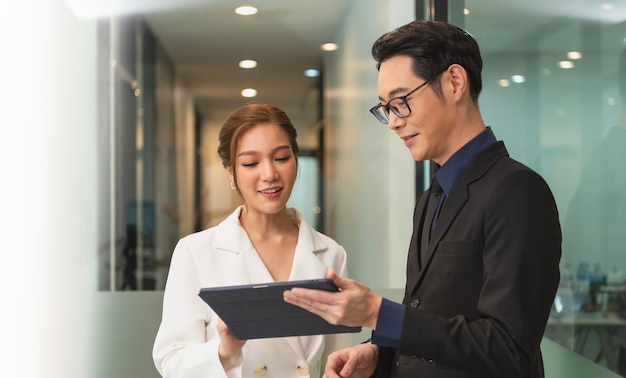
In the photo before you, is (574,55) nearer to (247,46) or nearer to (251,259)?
(251,259)

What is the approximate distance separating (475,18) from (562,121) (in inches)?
38.8

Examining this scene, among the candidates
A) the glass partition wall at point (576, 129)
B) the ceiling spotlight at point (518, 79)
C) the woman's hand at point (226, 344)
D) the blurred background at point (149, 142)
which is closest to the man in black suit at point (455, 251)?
the woman's hand at point (226, 344)

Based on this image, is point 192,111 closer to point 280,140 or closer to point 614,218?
point 280,140

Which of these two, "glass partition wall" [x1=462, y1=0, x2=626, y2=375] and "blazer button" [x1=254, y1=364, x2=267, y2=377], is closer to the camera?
"blazer button" [x1=254, y1=364, x2=267, y2=377]

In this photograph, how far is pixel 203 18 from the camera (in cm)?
394

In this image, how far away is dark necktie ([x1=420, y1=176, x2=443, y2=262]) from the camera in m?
1.94

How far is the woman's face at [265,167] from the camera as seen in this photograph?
2.54 meters

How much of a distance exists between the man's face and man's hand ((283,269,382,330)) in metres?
0.42

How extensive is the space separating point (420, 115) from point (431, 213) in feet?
0.78

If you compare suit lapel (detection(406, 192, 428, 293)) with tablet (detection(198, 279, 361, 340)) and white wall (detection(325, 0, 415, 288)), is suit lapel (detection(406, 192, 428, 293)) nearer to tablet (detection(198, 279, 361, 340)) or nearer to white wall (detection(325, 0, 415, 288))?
tablet (detection(198, 279, 361, 340))

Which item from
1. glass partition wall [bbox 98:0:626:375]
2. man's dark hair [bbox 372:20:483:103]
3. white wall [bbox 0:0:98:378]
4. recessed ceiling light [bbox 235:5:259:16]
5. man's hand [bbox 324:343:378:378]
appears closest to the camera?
man's dark hair [bbox 372:20:483:103]

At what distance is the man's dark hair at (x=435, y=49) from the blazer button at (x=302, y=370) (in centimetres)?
100

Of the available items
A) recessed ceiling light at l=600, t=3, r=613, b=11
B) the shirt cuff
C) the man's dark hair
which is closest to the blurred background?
recessed ceiling light at l=600, t=3, r=613, b=11

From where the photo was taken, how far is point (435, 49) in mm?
1905
